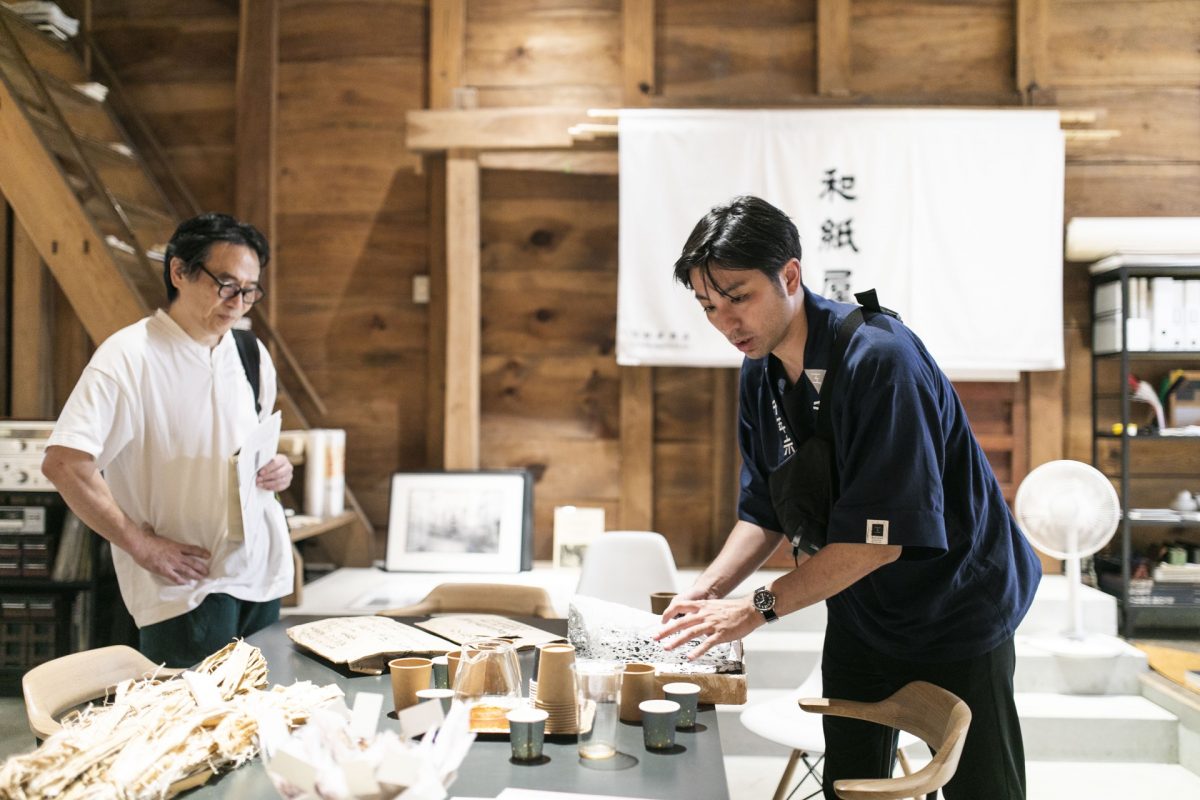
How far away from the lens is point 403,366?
446cm

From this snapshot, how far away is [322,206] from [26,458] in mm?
1647

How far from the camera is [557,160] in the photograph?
167 inches

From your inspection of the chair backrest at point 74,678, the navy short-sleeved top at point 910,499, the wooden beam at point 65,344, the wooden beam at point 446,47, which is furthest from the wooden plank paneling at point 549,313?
the chair backrest at point 74,678

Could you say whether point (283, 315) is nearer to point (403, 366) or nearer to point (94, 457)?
point (403, 366)

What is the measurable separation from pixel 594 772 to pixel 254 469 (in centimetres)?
136

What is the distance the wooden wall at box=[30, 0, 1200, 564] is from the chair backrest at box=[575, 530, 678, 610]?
1.03 m

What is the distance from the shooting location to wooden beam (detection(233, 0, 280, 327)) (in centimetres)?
442

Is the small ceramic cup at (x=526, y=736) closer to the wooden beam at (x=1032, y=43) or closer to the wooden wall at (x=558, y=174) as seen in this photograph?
the wooden wall at (x=558, y=174)

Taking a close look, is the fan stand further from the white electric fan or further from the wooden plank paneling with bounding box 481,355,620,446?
the wooden plank paneling with bounding box 481,355,620,446

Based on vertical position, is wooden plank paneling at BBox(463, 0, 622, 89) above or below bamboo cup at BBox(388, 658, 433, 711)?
above

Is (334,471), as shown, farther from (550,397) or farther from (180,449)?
(180,449)

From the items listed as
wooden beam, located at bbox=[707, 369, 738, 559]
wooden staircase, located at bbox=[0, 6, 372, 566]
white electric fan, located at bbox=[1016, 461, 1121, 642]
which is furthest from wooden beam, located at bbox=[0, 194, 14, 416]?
white electric fan, located at bbox=[1016, 461, 1121, 642]

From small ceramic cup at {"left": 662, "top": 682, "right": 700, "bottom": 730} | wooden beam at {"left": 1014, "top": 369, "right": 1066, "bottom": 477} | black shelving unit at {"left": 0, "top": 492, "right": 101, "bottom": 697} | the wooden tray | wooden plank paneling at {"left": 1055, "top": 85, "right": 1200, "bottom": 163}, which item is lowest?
black shelving unit at {"left": 0, "top": 492, "right": 101, "bottom": 697}

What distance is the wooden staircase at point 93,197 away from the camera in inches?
136
